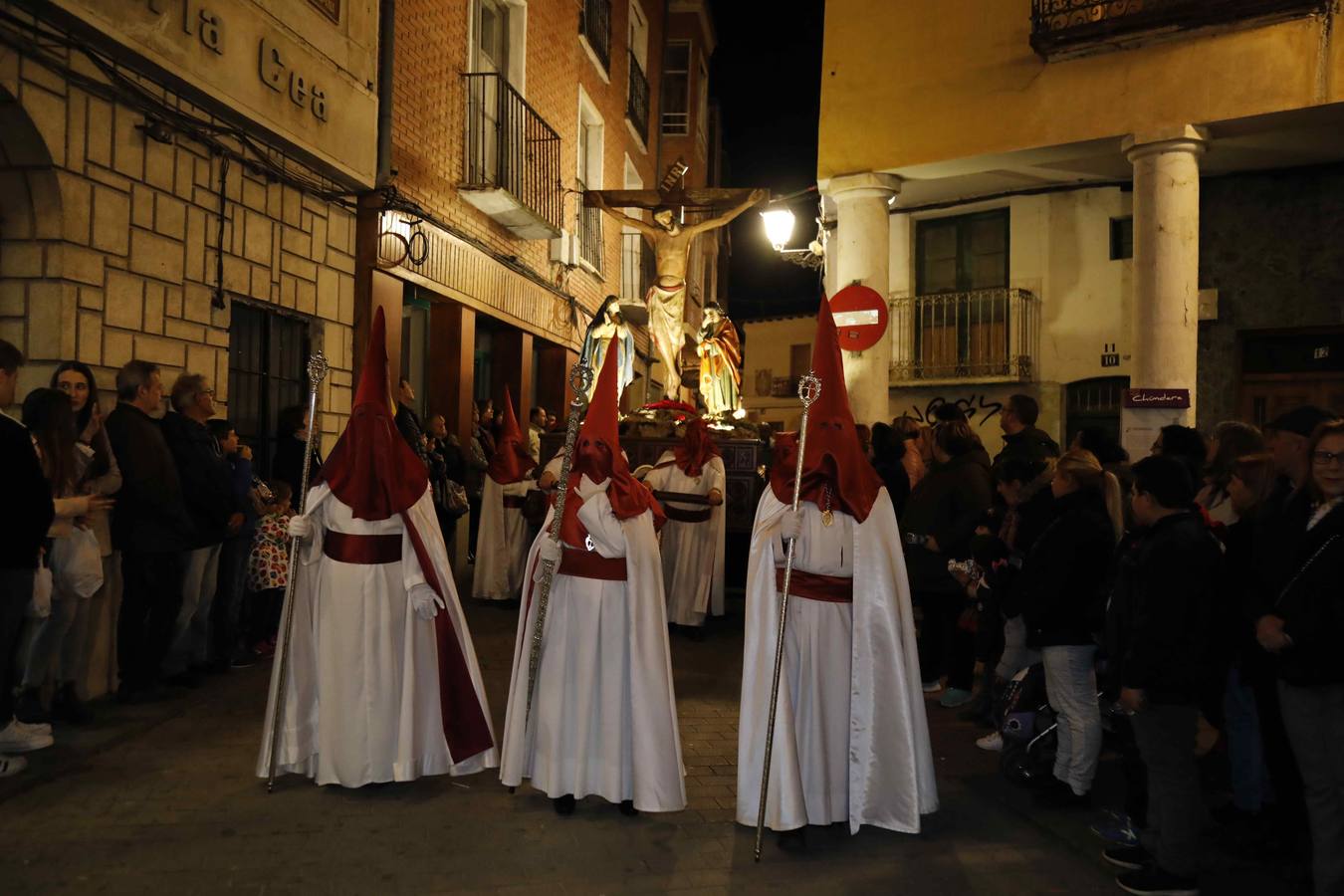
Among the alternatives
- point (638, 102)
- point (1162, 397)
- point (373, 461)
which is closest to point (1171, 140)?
point (1162, 397)

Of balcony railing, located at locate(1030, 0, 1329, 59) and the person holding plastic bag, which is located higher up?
balcony railing, located at locate(1030, 0, 1329, 59)

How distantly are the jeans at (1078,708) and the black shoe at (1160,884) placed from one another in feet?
2.99

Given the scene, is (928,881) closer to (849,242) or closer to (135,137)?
(135,137)

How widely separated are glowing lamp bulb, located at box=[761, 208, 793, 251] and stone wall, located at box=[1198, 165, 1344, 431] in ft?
16.4

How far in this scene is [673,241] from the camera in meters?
12.6

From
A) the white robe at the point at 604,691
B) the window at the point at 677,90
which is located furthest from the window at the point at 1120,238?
the window at the point at 677,90

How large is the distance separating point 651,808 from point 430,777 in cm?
127

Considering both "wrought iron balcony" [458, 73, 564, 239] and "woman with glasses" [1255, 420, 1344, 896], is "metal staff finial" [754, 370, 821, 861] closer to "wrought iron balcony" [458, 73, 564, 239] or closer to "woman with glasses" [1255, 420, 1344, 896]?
"woman with glasses" [1255, 420, 1344, 896]

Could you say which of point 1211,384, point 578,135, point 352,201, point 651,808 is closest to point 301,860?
point 651,808

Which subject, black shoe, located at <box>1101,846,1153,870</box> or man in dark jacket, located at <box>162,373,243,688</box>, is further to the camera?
man in dark jacket, located at <box>162,373,243,688</box>

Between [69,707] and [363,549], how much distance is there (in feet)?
7.46

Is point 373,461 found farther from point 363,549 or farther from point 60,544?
point 60,544

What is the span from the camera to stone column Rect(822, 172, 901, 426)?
11.4 m

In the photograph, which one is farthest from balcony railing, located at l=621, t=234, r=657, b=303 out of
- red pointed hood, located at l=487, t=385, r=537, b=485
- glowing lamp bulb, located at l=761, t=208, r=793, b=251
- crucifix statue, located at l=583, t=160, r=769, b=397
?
Result: red pointed hood, located at l=487, t=385, r=537, b=485
